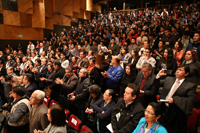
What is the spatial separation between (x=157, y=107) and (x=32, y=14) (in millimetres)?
10281

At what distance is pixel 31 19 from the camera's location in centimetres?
961

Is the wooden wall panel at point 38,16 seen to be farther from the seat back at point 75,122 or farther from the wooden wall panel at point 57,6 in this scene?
the seat back at point 75,122

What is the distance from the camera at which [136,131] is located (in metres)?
1.57

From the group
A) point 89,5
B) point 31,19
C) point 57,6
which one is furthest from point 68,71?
point 89,5

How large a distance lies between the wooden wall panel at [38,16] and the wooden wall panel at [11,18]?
37.5 inches

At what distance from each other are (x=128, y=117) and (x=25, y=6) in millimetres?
9942

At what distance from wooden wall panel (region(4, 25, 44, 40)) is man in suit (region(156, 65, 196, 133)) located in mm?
9908

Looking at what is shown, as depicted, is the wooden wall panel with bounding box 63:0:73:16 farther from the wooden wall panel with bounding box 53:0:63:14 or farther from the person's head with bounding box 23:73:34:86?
the person's head with bounding box 23:73:34:86

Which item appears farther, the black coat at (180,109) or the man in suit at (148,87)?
the man in suit at (148,87)

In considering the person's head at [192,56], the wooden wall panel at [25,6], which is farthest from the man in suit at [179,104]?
the wooden wall panel at [25,6]

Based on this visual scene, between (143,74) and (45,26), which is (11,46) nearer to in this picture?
(45,26)

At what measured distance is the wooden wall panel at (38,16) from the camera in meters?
9.43

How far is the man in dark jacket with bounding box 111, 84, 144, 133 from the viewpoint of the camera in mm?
1649

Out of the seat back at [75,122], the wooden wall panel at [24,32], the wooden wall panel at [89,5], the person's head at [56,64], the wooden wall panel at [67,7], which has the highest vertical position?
the wooden wall panel at [89,5]
